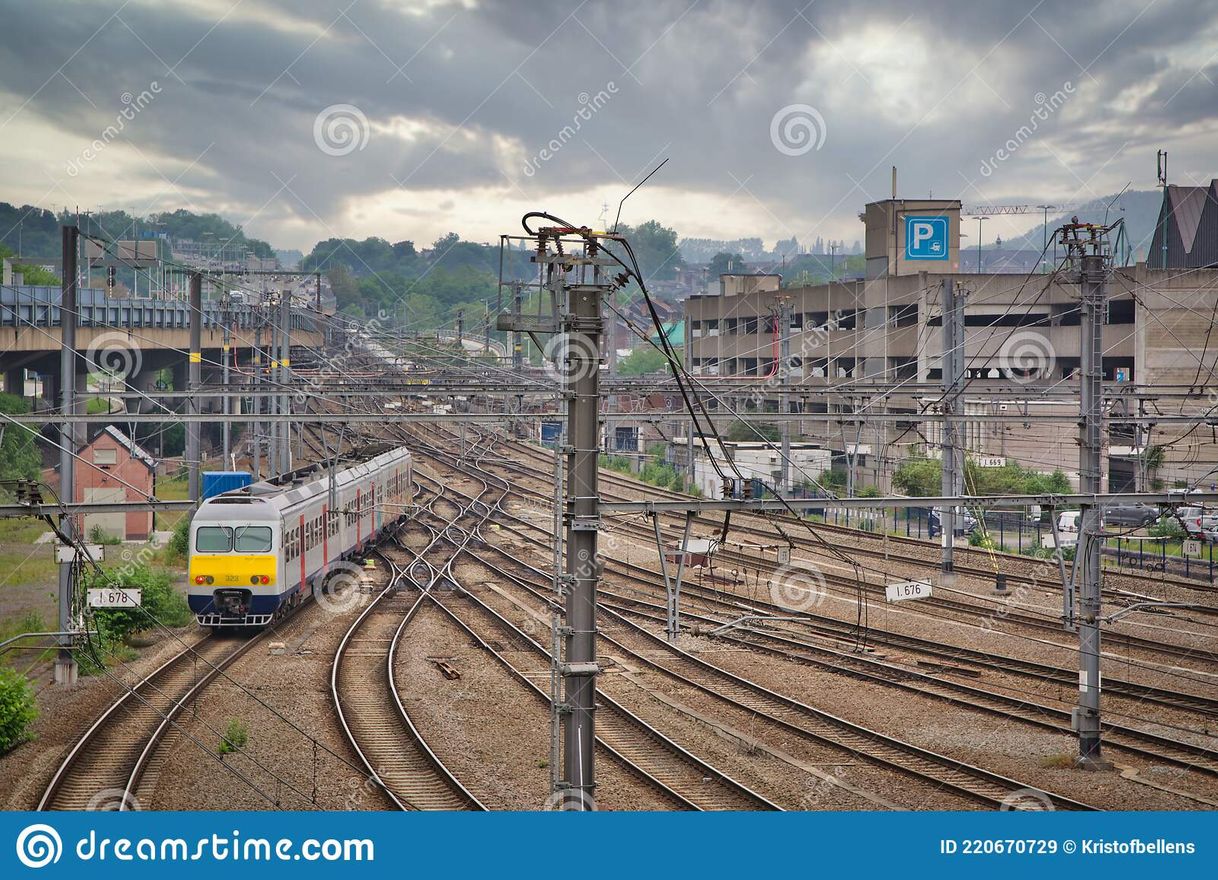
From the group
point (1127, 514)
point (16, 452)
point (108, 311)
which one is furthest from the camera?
point (108, 311)

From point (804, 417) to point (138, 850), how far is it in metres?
14.2

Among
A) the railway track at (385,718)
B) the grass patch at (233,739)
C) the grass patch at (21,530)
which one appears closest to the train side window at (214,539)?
the railway track at (385,718)

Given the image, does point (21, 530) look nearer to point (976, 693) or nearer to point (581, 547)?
point (976, 693)

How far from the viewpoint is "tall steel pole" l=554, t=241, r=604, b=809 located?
30.0 feet

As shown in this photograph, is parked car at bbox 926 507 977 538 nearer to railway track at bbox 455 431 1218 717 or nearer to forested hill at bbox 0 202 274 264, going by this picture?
railway track at bbox 455 431 1218 717

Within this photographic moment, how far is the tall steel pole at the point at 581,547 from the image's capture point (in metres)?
9.14

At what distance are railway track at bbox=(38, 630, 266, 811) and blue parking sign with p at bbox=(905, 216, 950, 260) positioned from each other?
112ft

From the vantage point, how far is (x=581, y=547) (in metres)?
9.15

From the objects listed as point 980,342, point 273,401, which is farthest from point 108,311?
point 980,342

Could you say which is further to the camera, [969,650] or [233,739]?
[969,650]

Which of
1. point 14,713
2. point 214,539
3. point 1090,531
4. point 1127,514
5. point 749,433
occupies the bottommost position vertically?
point 14,713

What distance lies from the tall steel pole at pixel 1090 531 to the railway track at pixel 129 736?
34.1ft

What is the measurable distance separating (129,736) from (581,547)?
28.4ft

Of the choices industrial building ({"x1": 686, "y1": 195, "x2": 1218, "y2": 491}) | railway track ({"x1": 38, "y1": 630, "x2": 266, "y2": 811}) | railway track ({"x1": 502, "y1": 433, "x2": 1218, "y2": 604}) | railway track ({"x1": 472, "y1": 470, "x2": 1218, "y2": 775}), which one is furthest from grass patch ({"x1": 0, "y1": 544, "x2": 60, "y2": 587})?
industrial building ({"x1": 686, "y1": 195, "x2": 1218, "y2": 491})
